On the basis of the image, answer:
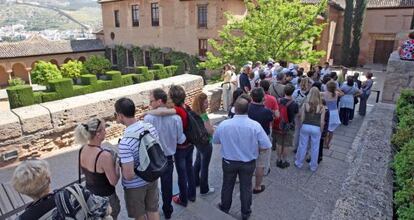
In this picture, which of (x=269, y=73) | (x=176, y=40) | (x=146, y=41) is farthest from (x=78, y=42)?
(x=269, y=73)

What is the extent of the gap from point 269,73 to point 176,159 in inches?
201

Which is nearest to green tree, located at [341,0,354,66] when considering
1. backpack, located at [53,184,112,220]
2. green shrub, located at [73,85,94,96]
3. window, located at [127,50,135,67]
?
window, located at [127,50,135,67]

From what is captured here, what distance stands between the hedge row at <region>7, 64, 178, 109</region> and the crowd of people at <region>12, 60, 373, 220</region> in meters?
14.6

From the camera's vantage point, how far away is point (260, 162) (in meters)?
4.43

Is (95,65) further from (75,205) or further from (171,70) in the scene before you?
(75,205)

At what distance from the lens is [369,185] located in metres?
2.74

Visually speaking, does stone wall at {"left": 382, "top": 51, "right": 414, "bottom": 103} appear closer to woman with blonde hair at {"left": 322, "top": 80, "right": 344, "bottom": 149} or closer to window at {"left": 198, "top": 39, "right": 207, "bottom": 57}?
woman with blonde hair at {"left": 322, "top": 80, "right": 344, "bottom": 149}

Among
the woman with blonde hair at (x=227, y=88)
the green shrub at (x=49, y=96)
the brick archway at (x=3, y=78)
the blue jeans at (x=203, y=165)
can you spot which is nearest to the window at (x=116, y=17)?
the brick archway at (x=3, y=78)

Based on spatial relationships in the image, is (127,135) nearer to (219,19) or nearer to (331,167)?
(331,167)

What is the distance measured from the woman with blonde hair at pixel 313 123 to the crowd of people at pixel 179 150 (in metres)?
0.02

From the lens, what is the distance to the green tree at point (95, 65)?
31.4 meters

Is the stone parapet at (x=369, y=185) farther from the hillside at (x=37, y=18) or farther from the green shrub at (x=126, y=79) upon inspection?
the hillside at (x=37, y=18)

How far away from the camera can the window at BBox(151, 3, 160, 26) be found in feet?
94.5

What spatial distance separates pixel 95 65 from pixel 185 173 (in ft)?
101
